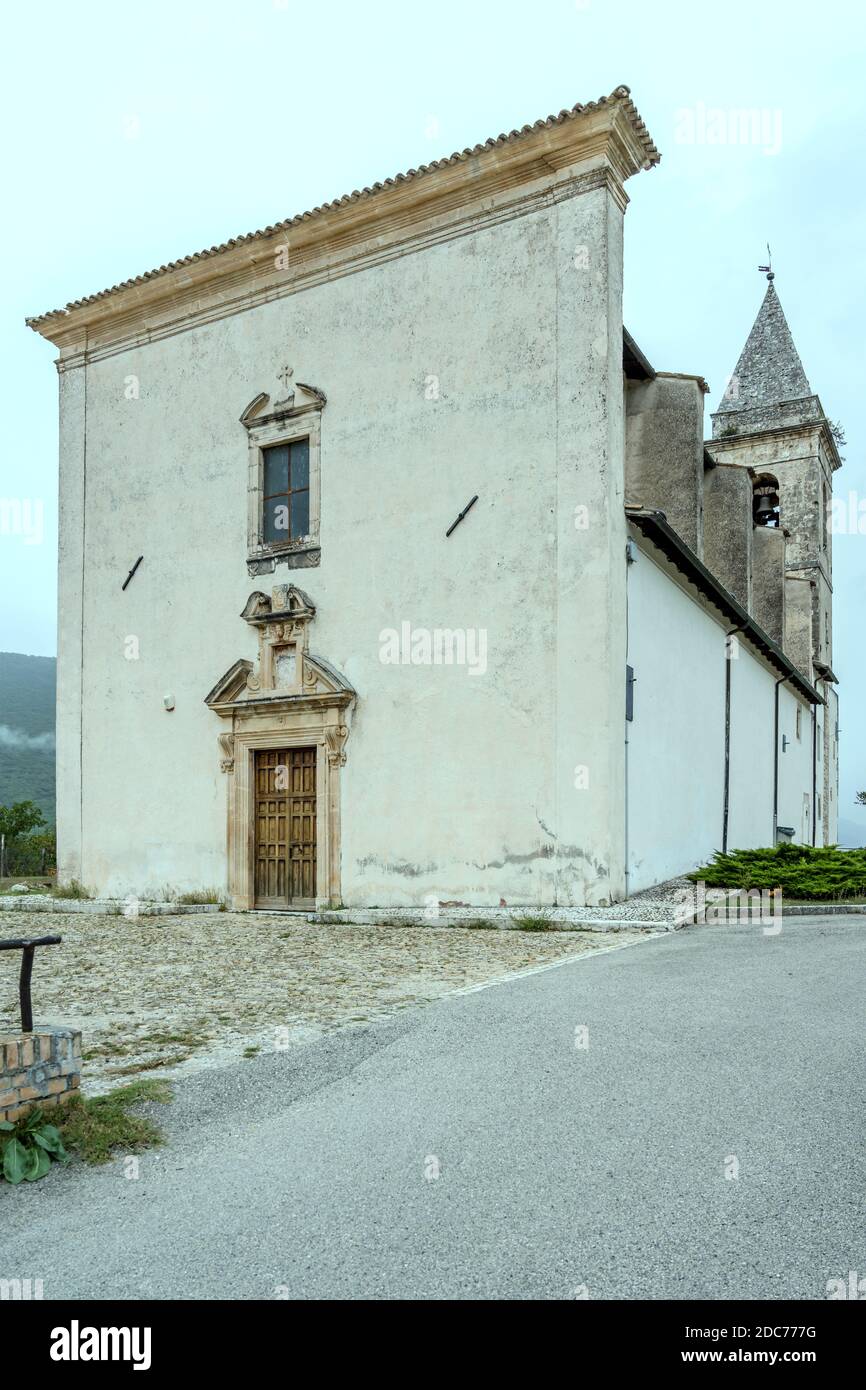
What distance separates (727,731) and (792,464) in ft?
47.0

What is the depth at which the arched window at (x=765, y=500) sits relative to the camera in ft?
91.4

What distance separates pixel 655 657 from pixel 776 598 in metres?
13.5

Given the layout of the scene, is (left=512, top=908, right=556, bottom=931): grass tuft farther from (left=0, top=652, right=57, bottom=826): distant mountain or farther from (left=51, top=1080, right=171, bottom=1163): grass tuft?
(left=0, top=652, right=57, bottom=826): distant mountain

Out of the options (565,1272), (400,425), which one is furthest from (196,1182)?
→ (400,425)

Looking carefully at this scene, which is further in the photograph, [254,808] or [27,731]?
[27,731]

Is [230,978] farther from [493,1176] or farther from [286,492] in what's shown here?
[286,492]

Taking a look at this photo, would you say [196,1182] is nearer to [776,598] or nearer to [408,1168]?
[408,1168]

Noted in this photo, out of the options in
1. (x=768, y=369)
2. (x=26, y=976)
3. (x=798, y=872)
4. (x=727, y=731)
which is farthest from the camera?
(x=768, y=369)

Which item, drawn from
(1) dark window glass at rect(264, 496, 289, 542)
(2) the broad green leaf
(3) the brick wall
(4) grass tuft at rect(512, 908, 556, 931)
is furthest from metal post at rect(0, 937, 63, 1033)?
(1) dark window glass at rect(264, 496, 289, 542)

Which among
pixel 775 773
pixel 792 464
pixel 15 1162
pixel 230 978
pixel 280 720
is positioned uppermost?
pixel 792 464

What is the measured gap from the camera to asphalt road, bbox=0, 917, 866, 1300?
2850mm

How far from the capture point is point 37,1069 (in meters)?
3.98

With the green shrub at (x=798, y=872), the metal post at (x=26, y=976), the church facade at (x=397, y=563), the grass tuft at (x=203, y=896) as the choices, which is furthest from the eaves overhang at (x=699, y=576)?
the metal post at (x=26, y=976)

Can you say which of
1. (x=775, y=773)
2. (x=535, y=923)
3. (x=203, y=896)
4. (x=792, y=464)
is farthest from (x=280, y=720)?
(x=792, y=464)
